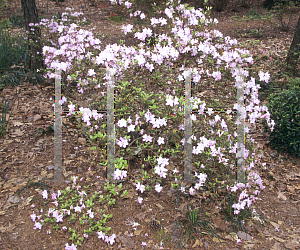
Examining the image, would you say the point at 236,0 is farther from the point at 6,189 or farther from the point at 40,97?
the point at 6,189

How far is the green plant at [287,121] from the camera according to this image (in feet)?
12.0

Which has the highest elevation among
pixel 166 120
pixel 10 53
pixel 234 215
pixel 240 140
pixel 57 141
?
pixel 10 53

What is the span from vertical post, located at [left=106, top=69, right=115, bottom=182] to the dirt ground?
294 mm

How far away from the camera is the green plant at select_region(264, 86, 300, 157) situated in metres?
3.67

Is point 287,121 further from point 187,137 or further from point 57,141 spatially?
point 57,141

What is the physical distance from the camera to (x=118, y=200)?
2818 millimetres

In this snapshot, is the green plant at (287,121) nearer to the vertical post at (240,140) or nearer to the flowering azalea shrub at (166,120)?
the flowering azalea shrub at (166,120)

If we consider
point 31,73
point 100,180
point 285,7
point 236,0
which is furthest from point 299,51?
point 236,0

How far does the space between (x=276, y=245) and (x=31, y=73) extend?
4.76 metres

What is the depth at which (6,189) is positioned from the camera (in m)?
2.88

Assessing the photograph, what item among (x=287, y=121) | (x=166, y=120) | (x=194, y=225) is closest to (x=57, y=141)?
(x=166, y=120)

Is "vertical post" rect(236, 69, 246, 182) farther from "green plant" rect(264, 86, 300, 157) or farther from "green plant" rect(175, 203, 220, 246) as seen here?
"green plant" rect(264, 86, 300, 157)

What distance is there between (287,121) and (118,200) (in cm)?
265

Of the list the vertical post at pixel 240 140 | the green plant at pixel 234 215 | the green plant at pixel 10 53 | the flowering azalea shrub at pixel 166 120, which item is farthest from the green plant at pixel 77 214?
the green plant at pixel 10 53
